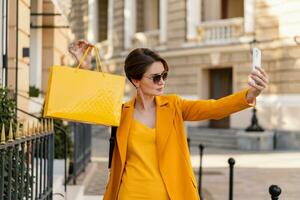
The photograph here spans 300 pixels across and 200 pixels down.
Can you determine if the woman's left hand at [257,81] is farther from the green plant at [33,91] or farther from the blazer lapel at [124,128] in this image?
the green plant at [33,91]

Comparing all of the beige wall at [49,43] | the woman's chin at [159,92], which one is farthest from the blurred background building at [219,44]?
the woman's chin at [159,92]

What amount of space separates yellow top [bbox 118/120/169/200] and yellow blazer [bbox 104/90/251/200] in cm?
3

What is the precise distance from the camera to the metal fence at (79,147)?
11461 millimetres

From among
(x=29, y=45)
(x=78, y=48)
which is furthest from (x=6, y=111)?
(x=29, y=45)

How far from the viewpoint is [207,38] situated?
26797mm

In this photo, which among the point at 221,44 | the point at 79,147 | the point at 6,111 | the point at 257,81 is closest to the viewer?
the point at 257,81

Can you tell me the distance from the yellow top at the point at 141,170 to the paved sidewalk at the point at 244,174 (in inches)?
272

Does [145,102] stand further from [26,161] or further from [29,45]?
[29,45]

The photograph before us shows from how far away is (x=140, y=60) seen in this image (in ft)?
12.3

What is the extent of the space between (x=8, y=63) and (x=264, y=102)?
1628 cm

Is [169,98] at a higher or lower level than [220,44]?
lower

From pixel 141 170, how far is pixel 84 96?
589 millimetres

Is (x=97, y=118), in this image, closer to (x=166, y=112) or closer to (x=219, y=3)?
(x=166, y=112)

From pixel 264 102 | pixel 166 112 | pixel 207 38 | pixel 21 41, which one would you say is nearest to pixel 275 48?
pixel 264 102
